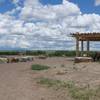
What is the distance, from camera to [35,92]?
46.0 ft

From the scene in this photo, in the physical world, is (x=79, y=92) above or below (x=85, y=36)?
below

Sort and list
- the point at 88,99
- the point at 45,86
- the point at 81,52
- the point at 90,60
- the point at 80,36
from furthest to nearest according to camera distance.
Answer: the point at 81,52 < the point at 80,36 < the point at 90,60 < the point at 45,86 < the point at 88,99

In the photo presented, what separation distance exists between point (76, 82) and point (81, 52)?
24.3 meters

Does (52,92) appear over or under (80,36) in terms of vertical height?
under

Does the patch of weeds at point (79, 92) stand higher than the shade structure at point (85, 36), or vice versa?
the shade structure at point (85, 36)

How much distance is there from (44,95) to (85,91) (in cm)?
169

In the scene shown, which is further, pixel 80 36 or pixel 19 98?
pixel 80 36

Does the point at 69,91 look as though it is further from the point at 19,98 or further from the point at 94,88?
the point at 19,98

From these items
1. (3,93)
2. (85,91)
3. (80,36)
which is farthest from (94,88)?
(80,36)

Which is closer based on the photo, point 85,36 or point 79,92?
point 79,92

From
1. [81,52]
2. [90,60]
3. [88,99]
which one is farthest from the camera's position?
[81,52]

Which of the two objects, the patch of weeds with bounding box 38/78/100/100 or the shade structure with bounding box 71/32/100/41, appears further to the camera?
the shade structure with bounding box 71/32/100/41

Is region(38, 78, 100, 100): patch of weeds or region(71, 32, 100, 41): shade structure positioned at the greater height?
region(71, 32, 100, 41): shade structure

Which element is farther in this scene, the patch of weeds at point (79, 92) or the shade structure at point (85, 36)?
the shade structure at point (85, 36)
